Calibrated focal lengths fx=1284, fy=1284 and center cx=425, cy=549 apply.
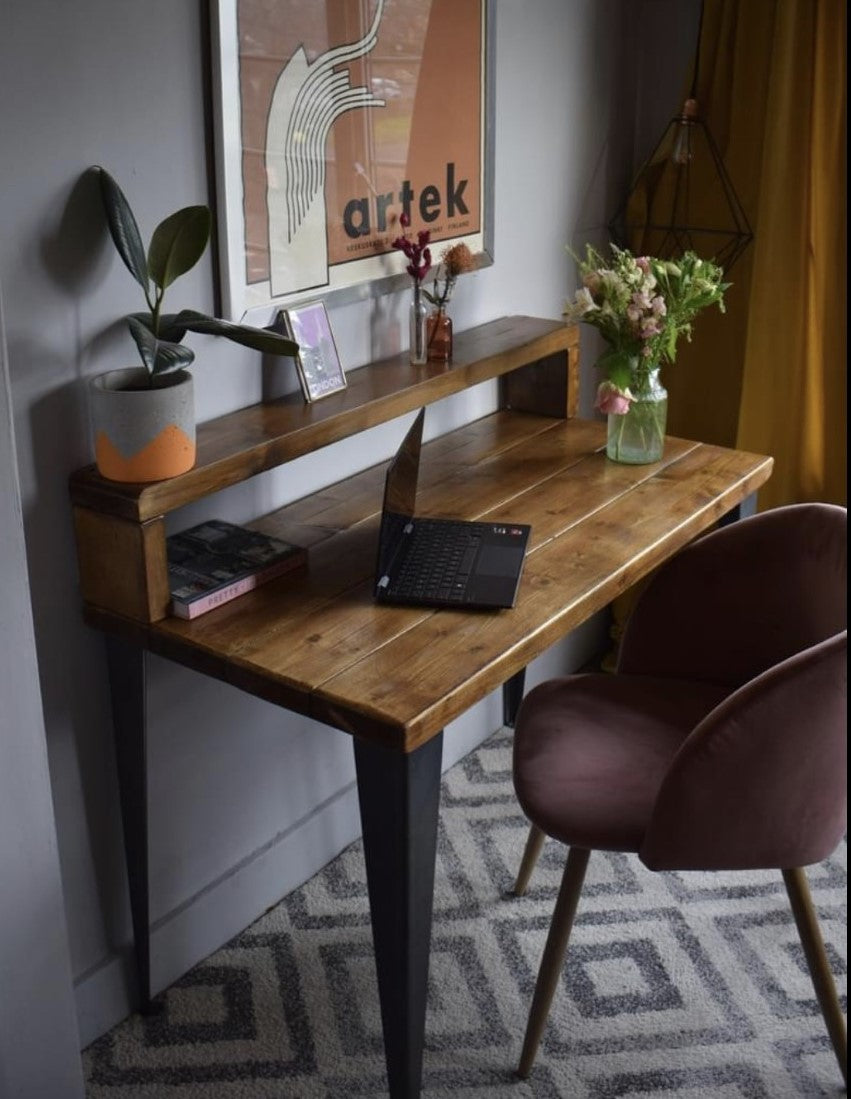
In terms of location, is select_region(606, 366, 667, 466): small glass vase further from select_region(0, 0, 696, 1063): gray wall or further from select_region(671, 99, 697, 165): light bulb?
select_region(671, 99, 697, 165): light bulb

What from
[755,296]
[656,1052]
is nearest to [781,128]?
[755,296]

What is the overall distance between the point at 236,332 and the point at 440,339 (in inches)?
24.7

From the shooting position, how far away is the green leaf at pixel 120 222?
1.71 m

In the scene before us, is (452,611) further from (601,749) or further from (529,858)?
(529,858)

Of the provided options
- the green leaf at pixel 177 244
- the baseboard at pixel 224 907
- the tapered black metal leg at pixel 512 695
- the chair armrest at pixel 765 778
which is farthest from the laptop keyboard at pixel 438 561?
the tapered black metal leg at pixel 512 695

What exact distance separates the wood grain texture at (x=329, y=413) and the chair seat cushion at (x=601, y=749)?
555mm

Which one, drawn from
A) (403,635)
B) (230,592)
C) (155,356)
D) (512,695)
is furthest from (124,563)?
(512,695)

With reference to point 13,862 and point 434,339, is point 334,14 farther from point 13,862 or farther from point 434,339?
point 13,862

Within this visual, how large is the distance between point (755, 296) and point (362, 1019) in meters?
1.70

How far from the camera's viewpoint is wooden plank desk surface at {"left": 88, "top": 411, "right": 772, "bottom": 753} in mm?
1678

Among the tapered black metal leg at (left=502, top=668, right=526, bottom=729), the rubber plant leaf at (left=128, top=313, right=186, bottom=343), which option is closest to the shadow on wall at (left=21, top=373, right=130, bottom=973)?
the rubber plant leaf at (left=128, top=313, right=186, bottom=343)

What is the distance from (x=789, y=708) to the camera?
5.57 feet

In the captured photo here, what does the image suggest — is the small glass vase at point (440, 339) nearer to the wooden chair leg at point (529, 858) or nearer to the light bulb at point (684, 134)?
the light bulb at point (684, 134)

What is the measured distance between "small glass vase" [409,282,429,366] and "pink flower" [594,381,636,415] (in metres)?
0.33
